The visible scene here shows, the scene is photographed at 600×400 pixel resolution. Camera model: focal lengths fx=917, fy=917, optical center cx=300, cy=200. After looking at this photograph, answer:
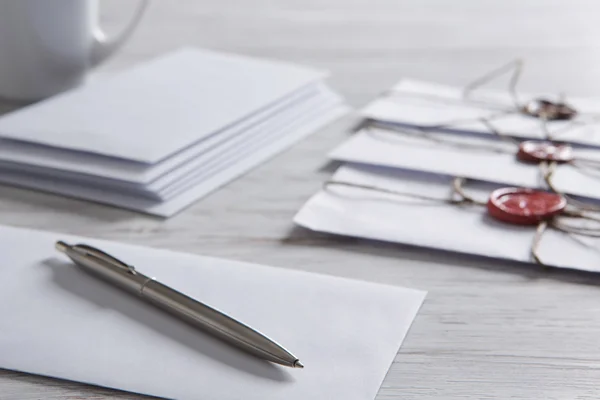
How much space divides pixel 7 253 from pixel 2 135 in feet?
0.56

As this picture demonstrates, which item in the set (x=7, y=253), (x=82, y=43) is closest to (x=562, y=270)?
(x=7, y=253)

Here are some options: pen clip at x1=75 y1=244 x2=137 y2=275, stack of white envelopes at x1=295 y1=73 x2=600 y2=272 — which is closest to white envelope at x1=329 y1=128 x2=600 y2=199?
stack of white envelopes at x1=295 y1=73 x2=600 y2=272

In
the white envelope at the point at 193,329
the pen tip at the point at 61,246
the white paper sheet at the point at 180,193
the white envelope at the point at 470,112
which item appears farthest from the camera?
the white envelope at the point at 470,112

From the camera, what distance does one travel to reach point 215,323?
0.51 m

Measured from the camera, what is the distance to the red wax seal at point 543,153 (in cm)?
78

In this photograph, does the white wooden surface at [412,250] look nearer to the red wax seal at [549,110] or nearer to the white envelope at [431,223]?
the white envelope at [431,223]

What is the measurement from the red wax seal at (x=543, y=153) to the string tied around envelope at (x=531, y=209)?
7 cm

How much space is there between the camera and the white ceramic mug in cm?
90

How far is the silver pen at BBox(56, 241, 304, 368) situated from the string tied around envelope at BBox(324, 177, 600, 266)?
0.74 ft

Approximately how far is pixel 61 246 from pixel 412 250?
24 centimetres

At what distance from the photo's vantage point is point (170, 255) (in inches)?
24.6

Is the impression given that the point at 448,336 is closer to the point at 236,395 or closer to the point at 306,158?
the point at 236,395

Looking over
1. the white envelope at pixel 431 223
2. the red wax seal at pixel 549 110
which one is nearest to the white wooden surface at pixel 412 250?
the white envelope at pixel 431 223

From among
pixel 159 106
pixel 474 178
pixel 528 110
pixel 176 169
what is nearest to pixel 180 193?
pixel 176 169
